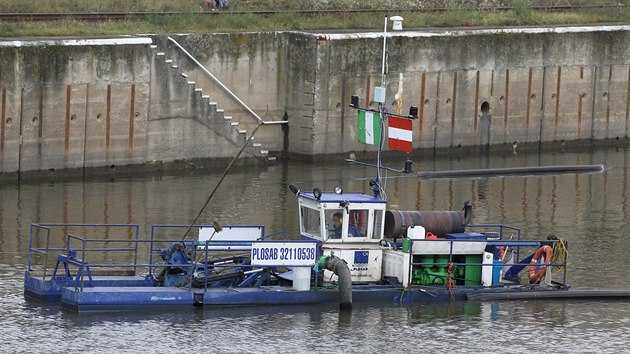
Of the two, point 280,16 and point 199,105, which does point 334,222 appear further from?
point 280,16

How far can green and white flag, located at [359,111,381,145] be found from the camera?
3584 cm

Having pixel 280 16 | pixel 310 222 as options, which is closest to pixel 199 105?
pixel 280 16

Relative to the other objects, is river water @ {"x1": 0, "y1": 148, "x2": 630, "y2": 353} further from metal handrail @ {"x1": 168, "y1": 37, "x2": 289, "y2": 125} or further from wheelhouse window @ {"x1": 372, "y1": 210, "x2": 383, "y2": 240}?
metal handrail @ {"x1": 168, "y1": 37, "x2": 289, "y2": 125}

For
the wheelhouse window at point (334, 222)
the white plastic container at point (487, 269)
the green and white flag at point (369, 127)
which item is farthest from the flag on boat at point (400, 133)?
the white plastic container at point (487, 269)

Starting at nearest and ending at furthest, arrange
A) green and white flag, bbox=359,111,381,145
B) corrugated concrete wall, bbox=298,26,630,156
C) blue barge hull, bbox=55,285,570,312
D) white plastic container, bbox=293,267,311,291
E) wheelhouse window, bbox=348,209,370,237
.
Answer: blue barge hull, bbox=55,285,570,312
white plastic container, bbox=293,267,311,291
wheelhouse window, bbox=348,209,370,237
green and white flag, bbox=359,111,381,145
corrugated concrete wall, bbox=298,26,630,156

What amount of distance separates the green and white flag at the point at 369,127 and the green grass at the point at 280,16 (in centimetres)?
1845

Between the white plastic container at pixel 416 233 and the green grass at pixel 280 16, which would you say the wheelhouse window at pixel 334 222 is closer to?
the white plastic container at pixel 416 233

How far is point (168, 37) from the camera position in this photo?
2089 inches

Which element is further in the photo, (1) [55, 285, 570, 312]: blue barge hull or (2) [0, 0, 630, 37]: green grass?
(2) [0, 0, 630, 37]: green grass

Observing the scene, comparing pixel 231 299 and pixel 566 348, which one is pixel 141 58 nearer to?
pixel 231 299

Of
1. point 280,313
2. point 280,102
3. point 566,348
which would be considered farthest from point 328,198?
point 280,102

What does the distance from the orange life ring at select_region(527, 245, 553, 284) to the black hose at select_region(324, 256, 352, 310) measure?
466cm

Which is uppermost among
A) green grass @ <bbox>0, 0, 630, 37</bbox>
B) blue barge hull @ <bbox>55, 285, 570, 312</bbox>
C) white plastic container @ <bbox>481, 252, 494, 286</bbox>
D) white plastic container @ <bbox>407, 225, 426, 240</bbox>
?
green grass @ <bbox>0, 0, 630, 37</bbox>

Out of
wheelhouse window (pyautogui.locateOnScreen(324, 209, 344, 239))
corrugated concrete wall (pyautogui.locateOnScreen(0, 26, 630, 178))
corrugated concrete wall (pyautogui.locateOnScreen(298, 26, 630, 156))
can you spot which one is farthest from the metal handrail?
wheelhouse window (pyautogui.locateOnScreen(324, 209, 344, 239))
